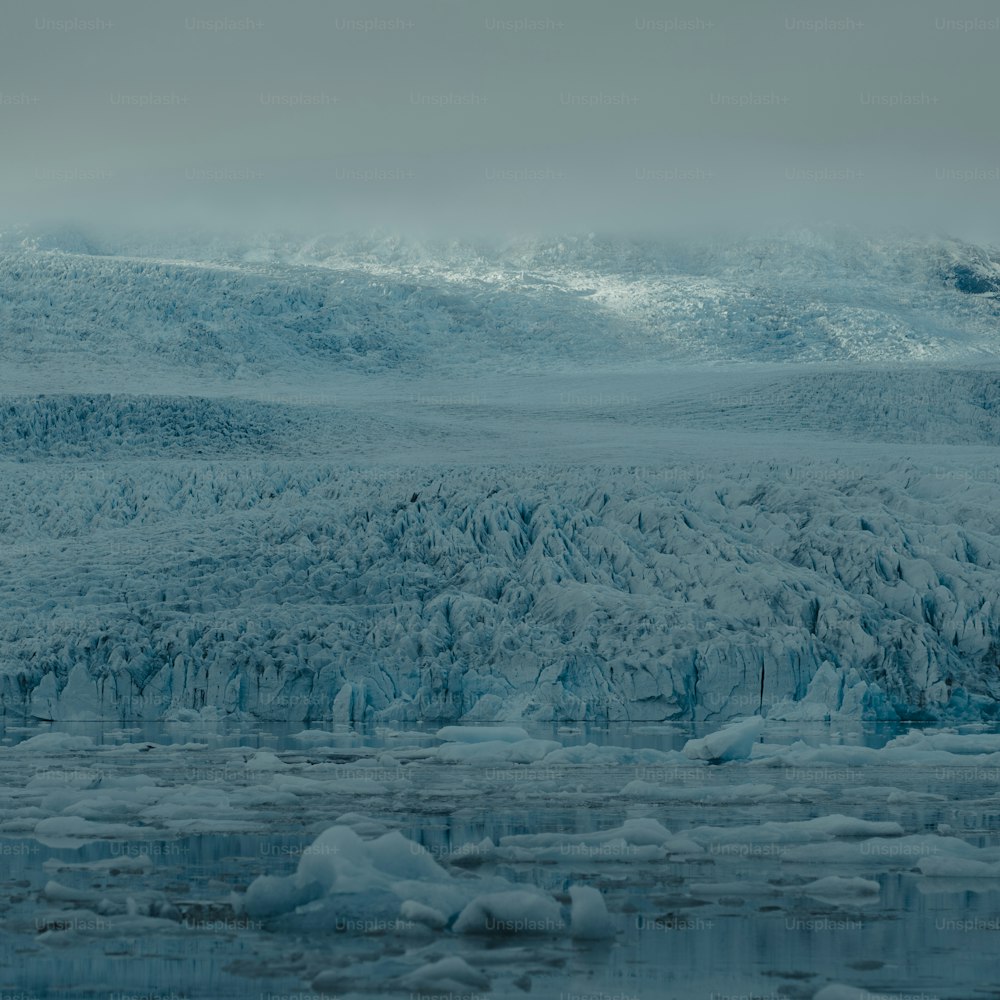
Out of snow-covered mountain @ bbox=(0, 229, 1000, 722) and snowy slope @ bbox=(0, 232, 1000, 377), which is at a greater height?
snowy slope @ bbox=(0, 232, 1000, 377)

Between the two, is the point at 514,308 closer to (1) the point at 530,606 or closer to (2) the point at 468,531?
(2) the point at 468,531

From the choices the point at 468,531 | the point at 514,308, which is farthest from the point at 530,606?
the point at 514,308

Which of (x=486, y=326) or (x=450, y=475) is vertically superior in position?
(x=486, y=326)

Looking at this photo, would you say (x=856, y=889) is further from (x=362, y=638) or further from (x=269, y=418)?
(x=269, y=418)

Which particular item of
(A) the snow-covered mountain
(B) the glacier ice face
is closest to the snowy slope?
(A) the snow-covered mountain

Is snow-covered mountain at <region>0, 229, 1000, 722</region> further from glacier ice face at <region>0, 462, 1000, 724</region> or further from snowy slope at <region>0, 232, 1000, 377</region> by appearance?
snowy slope at <region>0, 232, 1000, 377</region>

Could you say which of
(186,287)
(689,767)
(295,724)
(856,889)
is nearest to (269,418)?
(186,287)

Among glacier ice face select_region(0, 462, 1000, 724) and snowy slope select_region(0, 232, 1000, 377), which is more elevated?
snowy slope select_region(0, 232, 1000, 377)

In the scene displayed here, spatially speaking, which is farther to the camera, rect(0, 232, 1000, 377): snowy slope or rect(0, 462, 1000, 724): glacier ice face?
rect(0, 232, 1000, 377): snowy slope
